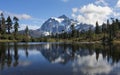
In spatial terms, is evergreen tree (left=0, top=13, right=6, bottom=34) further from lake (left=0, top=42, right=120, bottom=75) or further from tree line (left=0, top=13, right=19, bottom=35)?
lake (left=0, top=42, right=120, bottom=75)

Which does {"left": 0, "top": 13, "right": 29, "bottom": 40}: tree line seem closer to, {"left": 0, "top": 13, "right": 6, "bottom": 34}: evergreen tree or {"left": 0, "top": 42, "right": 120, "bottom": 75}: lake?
{"left": 0, "top": 13, "right": 6, "bottom": 34}: evergreen tree

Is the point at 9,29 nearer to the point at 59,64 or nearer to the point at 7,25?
the point at 7,25

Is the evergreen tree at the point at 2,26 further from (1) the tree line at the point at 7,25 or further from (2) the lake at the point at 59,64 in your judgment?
(2) the lake at the point at 59,64

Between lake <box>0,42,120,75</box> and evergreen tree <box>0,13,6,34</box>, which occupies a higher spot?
evergreen tree <box>0,13,6,34</box>

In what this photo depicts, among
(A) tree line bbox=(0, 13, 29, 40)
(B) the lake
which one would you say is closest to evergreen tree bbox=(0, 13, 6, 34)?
(A) tree line bbox=(0, 13, 29, 40)

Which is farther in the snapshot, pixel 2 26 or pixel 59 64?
pixel 2 26

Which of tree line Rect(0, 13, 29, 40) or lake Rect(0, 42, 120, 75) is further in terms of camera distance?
tree line Rect(0, 13, 29, 40)

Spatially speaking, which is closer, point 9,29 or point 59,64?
point 59,64

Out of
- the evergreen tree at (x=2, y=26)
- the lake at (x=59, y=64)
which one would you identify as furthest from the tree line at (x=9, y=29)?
the lake at (x=59, y=64)

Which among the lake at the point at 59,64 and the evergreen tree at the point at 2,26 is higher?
the evergreen tree at the point at 2,26

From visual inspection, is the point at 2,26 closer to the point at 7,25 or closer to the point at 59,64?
the point at 7,25

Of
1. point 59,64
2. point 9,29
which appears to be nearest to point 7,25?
point 9,29

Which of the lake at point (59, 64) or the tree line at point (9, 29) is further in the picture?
the tree line at point (9, 29)

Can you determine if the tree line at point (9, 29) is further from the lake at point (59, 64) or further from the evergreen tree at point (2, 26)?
the lake at point (59, 64)
